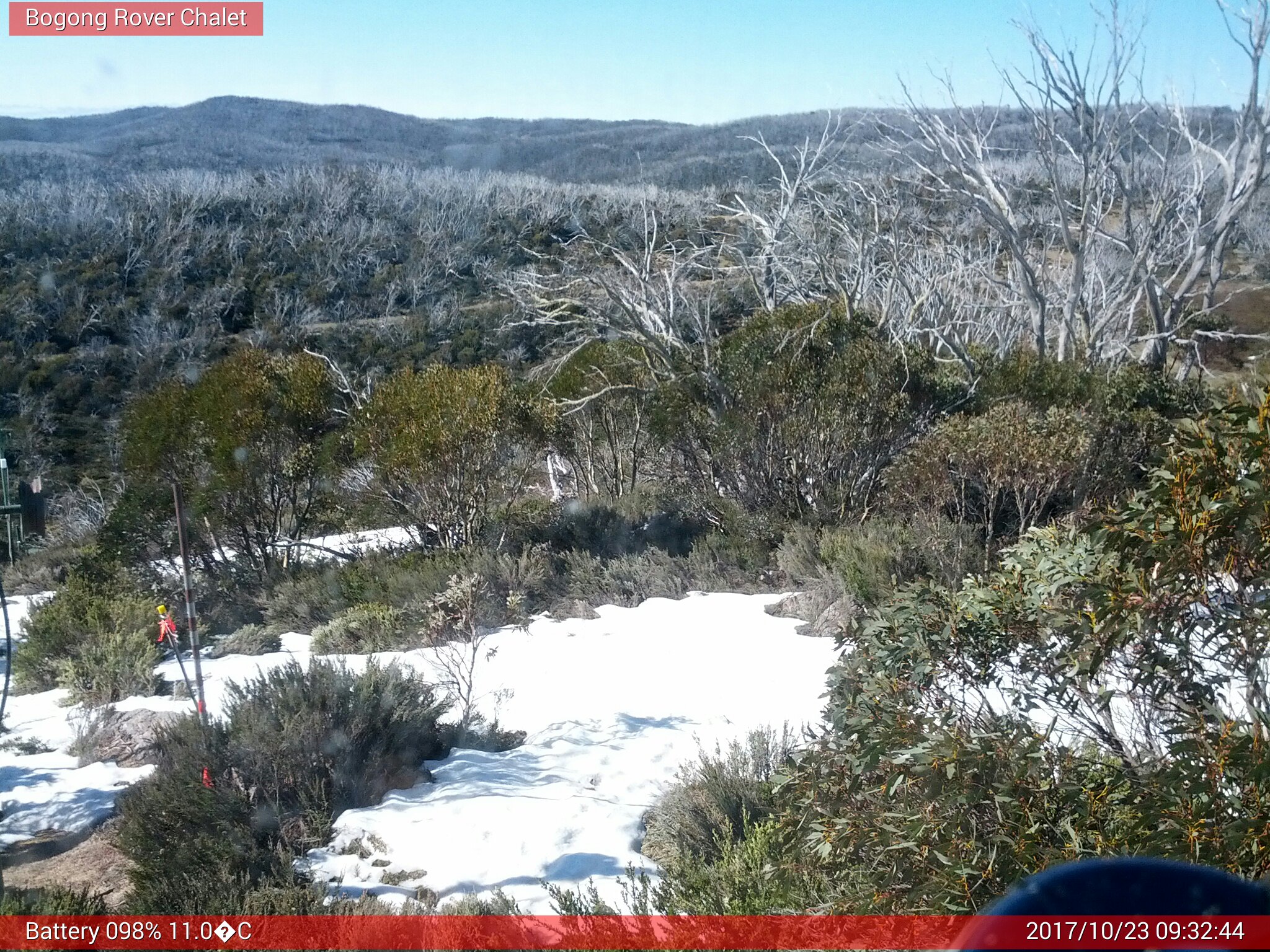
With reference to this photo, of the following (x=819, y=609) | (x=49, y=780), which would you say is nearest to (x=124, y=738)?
(x=49, y=780)

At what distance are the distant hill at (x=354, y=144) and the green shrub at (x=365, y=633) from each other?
1210 inches

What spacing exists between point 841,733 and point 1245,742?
3.85ft

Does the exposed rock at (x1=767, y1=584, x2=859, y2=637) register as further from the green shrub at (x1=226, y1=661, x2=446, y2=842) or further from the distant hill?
the distant hill

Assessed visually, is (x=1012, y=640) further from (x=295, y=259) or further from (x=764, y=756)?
(x=295, y=259)

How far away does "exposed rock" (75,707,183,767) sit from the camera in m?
5.46

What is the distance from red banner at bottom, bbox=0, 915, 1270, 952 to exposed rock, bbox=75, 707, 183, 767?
2309 millimetres

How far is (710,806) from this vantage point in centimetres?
409

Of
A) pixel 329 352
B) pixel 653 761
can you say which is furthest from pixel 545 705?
pixel 329 352

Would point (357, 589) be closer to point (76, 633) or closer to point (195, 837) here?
point (76, 633)

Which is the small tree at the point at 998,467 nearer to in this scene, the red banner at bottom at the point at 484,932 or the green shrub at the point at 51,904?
the red banner at bottom at the point at 484,932

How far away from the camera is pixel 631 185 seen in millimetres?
45781

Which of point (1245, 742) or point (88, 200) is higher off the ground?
point (88, 200)

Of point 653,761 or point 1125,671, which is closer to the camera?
point 1125,671

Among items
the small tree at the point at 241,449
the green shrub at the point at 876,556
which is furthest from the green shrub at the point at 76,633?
the green shrub at the point at 876,556
